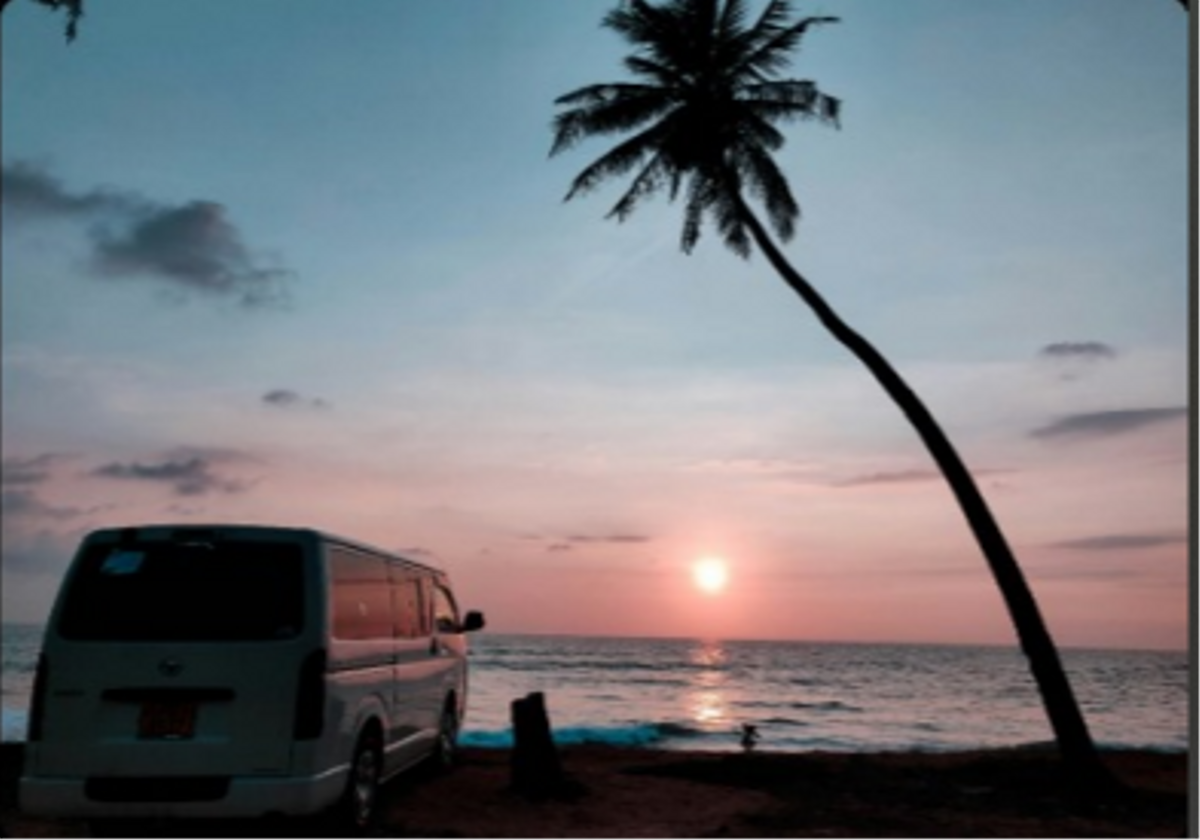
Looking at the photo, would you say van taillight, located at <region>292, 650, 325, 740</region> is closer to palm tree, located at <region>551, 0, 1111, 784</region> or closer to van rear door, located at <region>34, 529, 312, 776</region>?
van rear door, located at <region>34, 529, 312, 776</region>

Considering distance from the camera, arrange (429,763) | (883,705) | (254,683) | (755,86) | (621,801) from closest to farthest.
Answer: (254,683), (621,801), (429,763), (755,86), (883,705)

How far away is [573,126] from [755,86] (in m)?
3.16

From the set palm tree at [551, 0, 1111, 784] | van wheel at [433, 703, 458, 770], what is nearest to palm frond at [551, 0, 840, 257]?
palm tree at [551, 0, 1111, 784]

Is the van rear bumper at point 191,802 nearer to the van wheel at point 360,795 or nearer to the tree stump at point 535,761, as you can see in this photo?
the van wheel at point 360,795

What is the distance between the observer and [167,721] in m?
7.72

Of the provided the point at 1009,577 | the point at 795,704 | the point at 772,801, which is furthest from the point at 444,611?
the point at 795,704

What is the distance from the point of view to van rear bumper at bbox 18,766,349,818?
759 centimetres

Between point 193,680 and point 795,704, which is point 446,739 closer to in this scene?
point 193,680

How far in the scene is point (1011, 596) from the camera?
13750 mm

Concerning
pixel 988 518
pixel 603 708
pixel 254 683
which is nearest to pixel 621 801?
pixel 254 683

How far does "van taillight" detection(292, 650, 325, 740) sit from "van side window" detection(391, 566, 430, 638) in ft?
6.90

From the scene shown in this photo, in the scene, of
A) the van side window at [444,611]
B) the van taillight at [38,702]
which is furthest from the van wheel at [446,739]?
the van taillight at [38,702]

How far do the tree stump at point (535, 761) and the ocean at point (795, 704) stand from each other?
18.7ft

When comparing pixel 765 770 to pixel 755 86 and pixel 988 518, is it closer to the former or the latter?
pixel 988 518
